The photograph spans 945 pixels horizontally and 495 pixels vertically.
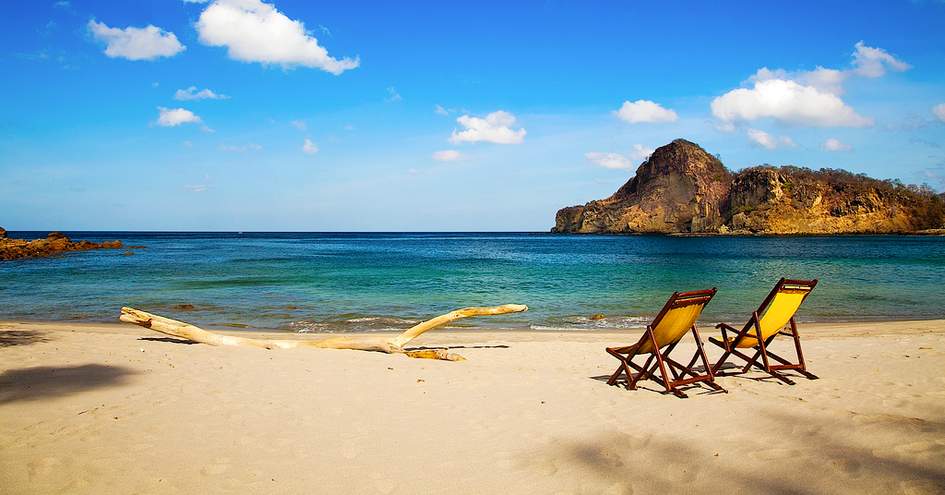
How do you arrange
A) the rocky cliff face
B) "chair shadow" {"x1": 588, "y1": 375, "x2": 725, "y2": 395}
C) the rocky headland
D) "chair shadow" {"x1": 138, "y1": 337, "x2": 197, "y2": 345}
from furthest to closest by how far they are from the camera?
the rocky cliff face → the rocky headland → "chair shadow" {"x1": 138, "y1": 337, "x2": 197, "y2": 345} → "chair shadow" {"x1": 588, "y1": 375, "x2": 725, "y2": 395}

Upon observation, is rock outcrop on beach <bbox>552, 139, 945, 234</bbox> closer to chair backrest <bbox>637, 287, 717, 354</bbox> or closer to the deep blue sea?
the deep blue sea

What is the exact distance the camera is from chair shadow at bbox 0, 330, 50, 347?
840 centimetres

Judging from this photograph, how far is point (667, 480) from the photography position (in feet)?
11.4

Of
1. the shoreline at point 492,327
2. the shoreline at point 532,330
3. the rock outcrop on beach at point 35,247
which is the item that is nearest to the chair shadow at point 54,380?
the shoreline at point 532,330

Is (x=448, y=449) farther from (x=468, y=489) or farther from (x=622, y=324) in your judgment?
(x=622, y=324)

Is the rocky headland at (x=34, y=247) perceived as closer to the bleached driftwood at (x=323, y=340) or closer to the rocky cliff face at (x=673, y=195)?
the bleached driftwood at (x=323, y=340)

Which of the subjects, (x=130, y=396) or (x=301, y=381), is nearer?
(x=130, y=396)

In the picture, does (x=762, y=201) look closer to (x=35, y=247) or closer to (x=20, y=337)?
(x=35, y=247)

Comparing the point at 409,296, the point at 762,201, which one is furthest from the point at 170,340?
the point at 762,201

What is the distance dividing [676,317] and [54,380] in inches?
274

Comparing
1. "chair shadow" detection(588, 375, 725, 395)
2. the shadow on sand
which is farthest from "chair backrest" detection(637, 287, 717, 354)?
the shadow on sand

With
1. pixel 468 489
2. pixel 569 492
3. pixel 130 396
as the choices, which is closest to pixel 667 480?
pixel 569 492

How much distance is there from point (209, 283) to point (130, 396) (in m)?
21.5

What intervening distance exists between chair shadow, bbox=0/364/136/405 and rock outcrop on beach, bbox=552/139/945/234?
117430mm
